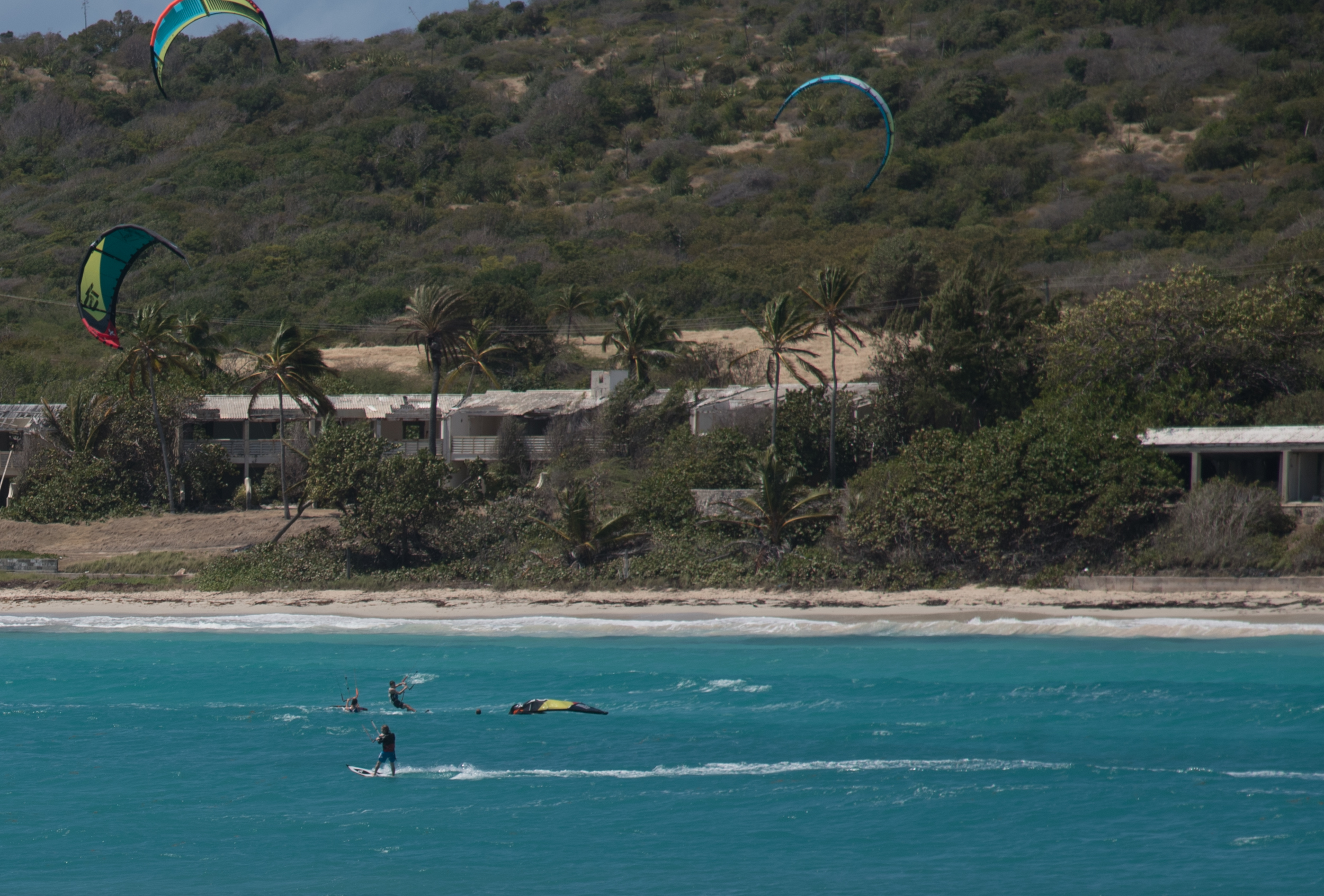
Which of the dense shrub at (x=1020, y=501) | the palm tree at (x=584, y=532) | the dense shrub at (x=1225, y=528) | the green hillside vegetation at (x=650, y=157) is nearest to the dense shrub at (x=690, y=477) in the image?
the palm tree at (x=584, y=532)

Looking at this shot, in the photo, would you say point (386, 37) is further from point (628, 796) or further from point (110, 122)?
point (628, 796)

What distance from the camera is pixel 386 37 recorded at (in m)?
137

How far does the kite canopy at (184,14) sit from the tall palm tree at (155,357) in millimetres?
12017

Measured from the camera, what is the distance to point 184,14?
3000 centimetres

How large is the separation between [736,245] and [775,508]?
43.2 metres

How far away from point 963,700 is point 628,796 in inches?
292

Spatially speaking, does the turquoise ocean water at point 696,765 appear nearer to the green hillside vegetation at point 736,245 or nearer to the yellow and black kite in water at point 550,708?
the yellow and black kite in water at point 550,708

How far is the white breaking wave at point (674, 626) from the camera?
92.2 ft

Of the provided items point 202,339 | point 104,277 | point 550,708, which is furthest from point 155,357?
point 550,708

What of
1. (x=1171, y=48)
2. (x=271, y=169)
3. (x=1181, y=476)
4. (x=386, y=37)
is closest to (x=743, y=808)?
(x=1181, y=476)

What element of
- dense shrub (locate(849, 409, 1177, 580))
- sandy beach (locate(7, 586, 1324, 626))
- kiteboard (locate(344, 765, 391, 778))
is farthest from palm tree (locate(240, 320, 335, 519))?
kiteboard (locate(344, 765, 391, 778))

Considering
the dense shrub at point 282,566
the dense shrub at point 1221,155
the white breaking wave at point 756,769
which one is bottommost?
the white breaking wave at point 756,769

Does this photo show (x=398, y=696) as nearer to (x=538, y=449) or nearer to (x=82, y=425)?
(x=538, y=449)

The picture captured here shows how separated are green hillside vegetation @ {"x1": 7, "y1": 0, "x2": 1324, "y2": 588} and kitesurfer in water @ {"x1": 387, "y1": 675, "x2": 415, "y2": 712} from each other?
9.75m
